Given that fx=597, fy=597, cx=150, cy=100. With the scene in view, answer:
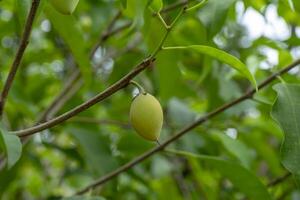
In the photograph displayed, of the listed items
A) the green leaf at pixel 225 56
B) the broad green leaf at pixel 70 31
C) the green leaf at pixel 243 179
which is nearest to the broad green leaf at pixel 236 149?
the green leaf at pixel 243 179

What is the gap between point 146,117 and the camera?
0.83 m

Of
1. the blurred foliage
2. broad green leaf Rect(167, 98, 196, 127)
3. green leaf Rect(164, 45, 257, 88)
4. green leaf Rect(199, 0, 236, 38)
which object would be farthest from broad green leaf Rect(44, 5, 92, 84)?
broad green leaf Rect(167, 98, 196, 127)

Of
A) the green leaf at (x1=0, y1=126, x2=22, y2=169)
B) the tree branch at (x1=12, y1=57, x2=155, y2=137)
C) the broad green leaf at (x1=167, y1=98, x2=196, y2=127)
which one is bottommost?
the broad green leaf at (x1=167, y1=98, x2=196, y2=127)

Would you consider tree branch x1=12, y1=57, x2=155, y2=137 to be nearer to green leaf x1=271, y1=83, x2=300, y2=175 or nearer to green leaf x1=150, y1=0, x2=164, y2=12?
green leaf x1=150, y1=0, x2=164, y2=12

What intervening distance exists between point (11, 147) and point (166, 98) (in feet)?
2.77

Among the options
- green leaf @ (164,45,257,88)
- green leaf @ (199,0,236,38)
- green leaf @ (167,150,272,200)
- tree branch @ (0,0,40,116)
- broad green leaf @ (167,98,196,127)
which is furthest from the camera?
broad green leaf @ (167,98,196,127)

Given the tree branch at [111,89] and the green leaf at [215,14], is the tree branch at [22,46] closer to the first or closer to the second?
the tree branch at [111,89]

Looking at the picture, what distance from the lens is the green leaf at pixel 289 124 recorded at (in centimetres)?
95

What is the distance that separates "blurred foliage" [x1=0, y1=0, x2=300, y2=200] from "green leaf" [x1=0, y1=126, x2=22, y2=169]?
0.25 meters

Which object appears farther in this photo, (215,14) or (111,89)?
(215,14)

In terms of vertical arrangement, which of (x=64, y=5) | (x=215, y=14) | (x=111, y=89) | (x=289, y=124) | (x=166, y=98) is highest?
(x=64, y=5)

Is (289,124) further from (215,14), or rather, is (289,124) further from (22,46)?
(22,46)

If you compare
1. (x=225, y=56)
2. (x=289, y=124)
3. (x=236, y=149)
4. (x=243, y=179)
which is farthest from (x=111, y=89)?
(x=236, y=149)

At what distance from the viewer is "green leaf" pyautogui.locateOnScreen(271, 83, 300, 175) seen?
95 centimetres
